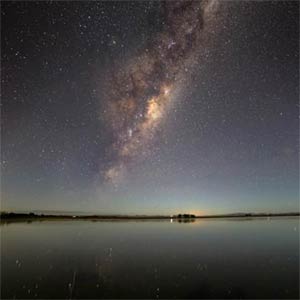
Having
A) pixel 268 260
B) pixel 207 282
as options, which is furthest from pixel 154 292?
pixel 268 260

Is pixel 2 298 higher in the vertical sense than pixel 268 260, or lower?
lower

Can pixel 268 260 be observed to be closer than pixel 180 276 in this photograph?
No

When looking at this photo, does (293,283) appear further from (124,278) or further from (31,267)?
(31,267)

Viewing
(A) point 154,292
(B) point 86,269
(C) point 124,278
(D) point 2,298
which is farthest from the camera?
(B) point 86,269

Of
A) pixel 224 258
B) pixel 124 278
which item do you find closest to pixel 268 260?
pixel 224 258

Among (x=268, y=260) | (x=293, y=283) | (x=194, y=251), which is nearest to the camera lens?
(x=293, y=283)

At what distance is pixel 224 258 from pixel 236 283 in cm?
903

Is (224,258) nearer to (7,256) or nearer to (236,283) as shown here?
(236,283)

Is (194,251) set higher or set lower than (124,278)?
higher

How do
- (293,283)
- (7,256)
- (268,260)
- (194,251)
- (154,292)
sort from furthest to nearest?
(194,251)
(7,256)
(268,260)
(293,283)
(154,292)

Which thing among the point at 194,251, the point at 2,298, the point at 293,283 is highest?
the point at 194,251

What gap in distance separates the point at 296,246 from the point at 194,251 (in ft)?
30.8

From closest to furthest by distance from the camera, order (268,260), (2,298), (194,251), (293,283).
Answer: (2,298), (293,283), (268,260), (194,251)

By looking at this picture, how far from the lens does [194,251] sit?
1357 inches
